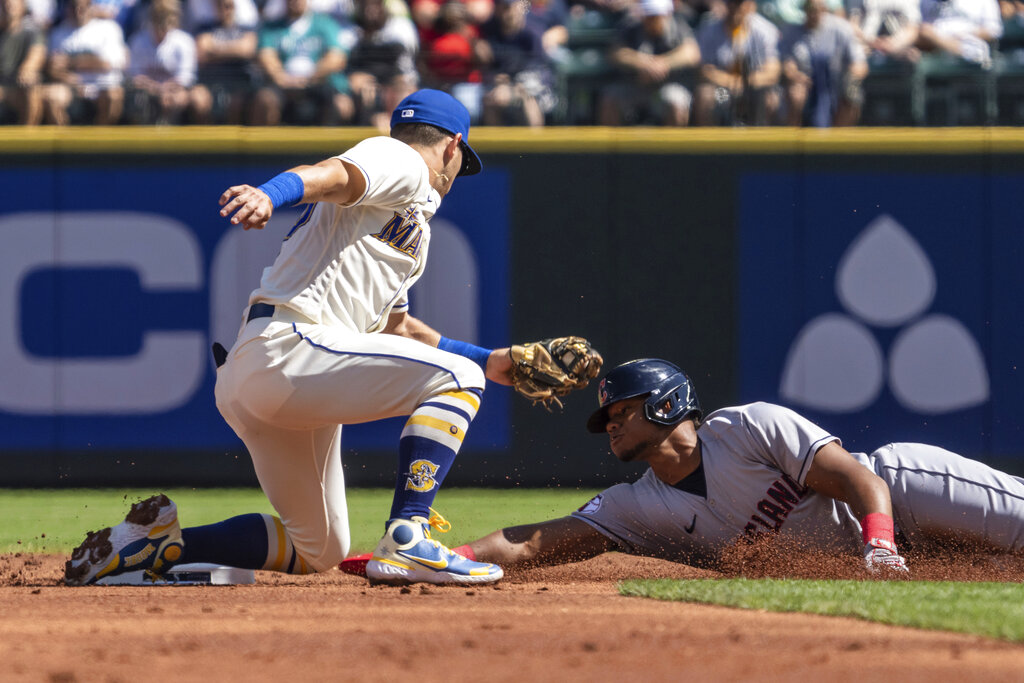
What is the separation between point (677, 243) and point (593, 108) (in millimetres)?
1153

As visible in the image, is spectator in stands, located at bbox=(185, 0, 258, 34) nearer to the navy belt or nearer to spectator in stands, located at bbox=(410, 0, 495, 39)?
spectator in stands, located at bbox=(410, 0, 495, 39)

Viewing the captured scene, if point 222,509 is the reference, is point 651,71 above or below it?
above

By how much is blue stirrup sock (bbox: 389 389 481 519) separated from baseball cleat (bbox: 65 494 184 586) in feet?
2.75

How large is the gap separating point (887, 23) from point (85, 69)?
234 inches

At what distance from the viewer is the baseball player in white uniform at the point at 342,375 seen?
4148mm

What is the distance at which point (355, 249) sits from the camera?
14.1 feet

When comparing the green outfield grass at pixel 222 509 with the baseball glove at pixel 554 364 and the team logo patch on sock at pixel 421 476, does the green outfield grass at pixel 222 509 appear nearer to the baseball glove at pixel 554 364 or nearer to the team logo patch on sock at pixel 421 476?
the baseball glove at pixel 554 364

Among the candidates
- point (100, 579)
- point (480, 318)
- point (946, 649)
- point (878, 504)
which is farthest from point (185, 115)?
point (946, 649)

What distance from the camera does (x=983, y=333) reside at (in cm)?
926

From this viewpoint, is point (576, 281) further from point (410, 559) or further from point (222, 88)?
point (410, 559)

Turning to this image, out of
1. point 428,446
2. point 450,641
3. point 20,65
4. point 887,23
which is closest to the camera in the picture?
point 450,641

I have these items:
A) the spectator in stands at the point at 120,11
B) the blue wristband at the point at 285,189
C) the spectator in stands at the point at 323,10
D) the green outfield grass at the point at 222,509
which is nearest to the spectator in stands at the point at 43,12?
the spectator in stands at the point at 120,11

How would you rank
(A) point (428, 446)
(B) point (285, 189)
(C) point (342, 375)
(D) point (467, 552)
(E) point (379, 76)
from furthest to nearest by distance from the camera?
(E) point (379, 76) → (D) point (467, 552) → (A) point (428, 446) → (C) point (342, 375) → (B) point (285, 189)

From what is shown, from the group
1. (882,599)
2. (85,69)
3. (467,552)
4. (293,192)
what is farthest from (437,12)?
(882,599)
